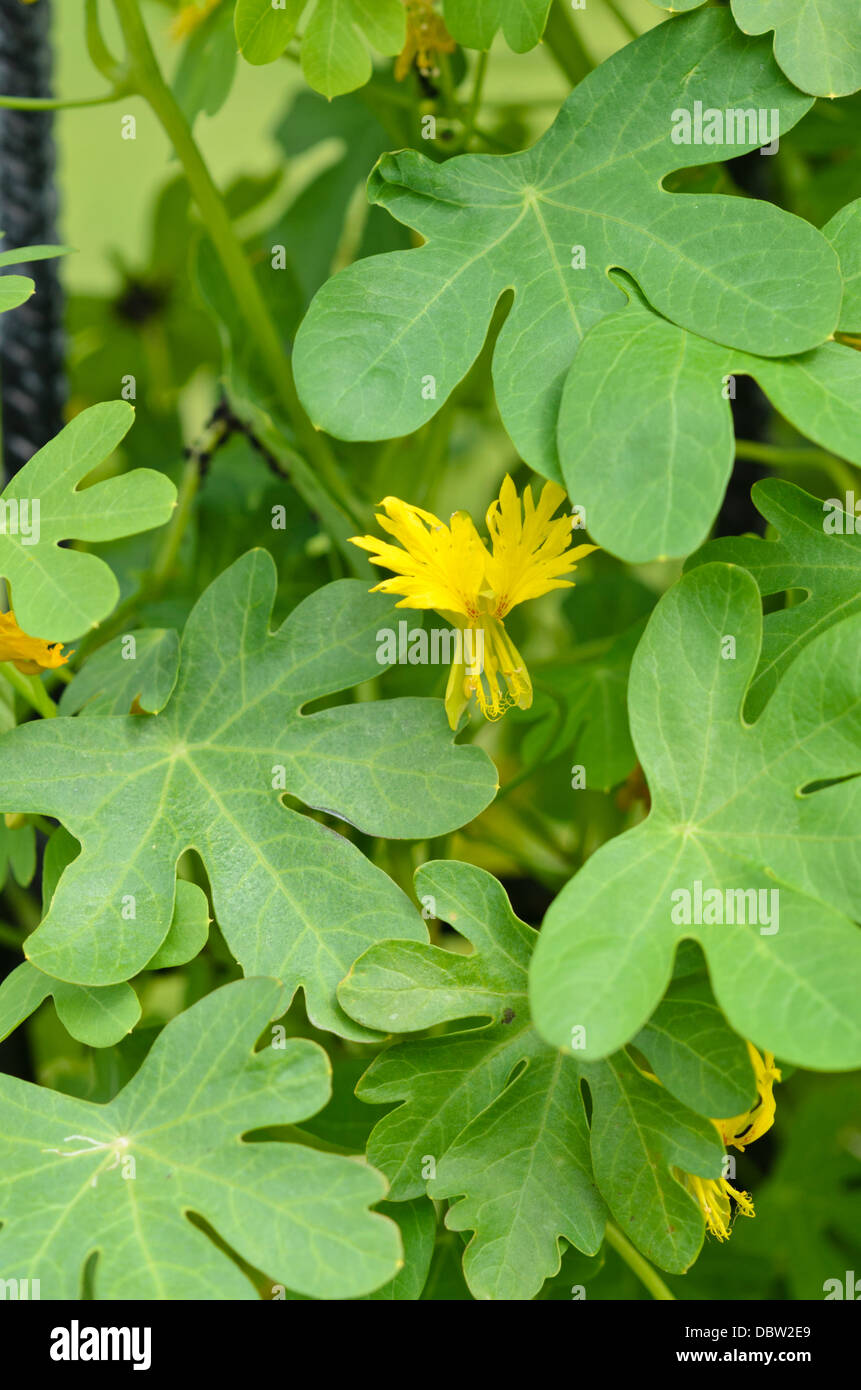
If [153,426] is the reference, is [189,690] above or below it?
below

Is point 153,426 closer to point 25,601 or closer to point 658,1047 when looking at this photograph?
point 25,601

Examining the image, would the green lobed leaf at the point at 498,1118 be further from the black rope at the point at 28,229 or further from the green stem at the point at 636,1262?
the black rope at the point at 28,229

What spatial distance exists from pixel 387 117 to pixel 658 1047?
0.61 m

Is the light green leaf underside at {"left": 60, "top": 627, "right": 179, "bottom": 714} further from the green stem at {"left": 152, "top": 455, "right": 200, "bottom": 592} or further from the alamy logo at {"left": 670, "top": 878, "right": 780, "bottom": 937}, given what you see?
the alamy logo at {"left": 670, "top": 878, "right": 780, "bottom": 937}

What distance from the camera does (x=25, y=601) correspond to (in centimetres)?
46

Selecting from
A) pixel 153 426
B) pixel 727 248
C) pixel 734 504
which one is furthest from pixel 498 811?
pixel 727 248

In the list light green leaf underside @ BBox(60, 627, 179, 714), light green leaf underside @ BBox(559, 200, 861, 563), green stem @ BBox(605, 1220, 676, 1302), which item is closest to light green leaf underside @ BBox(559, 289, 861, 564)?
light green leaf underside @ BBox(559, 200, 861, 563)

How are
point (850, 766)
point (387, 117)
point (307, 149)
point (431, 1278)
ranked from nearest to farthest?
point (850, 766) < point (431, 1278) < point (387, 117) < point (307, 149)

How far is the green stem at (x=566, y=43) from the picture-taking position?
26.5 inches

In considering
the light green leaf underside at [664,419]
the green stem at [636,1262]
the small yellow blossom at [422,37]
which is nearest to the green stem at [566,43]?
the small yellow blossom at [422,37]

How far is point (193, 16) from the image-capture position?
752 millimetres

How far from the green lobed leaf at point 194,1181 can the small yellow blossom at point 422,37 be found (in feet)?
1.71

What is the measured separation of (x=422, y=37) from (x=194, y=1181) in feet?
2.01

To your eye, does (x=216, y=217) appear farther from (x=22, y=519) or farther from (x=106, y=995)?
(x=106, y=995)
